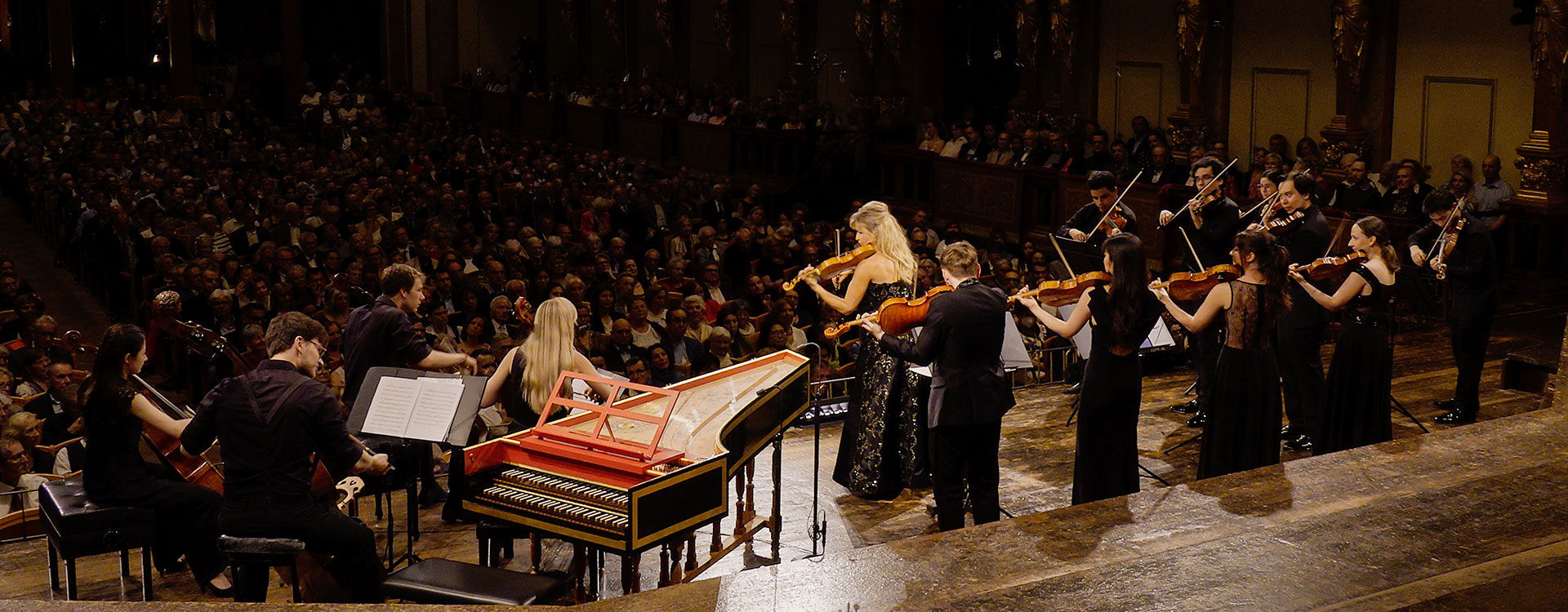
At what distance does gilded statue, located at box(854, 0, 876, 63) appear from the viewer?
698 inches

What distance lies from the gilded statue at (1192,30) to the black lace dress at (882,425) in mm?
9358

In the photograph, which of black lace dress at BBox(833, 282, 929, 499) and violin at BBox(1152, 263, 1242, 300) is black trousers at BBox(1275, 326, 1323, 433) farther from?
black lace dress at BBox(833, 282, 929, 499)

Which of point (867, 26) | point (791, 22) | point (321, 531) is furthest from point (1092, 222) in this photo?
point (791, 22)

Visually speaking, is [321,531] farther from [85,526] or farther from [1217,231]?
[1217,231]

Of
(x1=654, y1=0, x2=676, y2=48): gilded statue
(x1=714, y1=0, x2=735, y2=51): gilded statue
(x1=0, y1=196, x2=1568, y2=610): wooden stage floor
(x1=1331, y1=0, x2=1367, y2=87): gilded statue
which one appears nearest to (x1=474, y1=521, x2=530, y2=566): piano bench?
(x1=0, y1=196, x2=1568, y2=610): wooden stage floor

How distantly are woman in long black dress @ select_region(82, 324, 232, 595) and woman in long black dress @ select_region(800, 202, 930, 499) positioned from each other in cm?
256

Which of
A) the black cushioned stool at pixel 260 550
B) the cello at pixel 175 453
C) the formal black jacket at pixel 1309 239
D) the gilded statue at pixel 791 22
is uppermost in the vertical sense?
the gilded statue at pixel 791 22

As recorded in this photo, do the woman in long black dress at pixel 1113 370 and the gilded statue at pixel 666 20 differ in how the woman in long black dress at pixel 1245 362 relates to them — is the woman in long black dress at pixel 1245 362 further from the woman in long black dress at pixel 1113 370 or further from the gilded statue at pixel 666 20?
the gilded statue at pixel 666 20

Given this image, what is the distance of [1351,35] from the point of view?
Answer: 12.9m

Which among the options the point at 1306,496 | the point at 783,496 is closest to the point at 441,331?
the point at 783,496

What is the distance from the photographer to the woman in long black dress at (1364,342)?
6.56 meters

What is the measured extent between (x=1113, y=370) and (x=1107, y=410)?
0.17m

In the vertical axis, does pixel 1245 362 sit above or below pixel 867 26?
below

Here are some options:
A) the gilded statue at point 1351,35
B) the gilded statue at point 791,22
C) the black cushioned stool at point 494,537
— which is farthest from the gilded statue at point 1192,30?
the black cushioned stool at point 494,537
